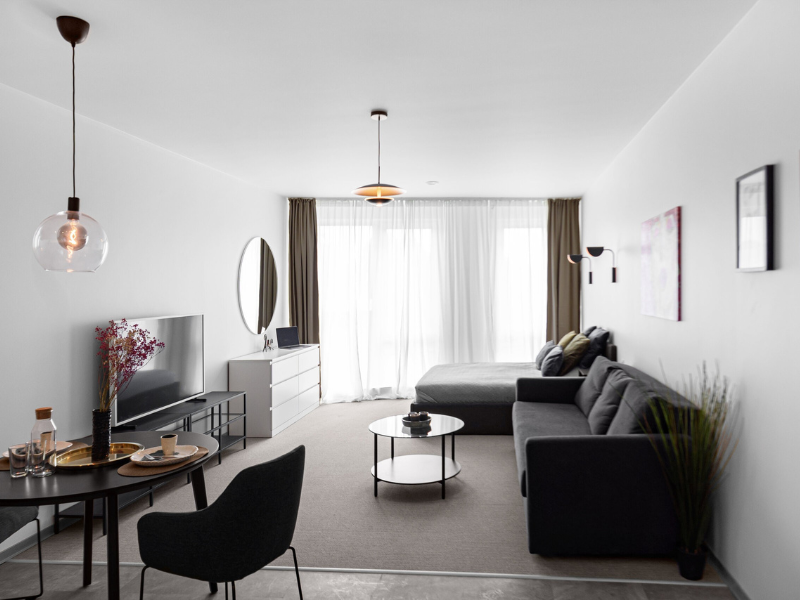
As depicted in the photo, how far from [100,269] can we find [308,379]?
127 inches

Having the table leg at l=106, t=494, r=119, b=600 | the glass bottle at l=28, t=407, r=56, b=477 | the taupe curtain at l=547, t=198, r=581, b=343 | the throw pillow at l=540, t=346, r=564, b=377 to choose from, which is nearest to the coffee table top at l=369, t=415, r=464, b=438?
the throw pillow at l=540, t=346, r=564, b=377

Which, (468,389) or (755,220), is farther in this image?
(468,389)

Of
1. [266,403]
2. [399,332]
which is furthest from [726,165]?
[399,332]

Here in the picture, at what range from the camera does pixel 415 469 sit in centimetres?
416

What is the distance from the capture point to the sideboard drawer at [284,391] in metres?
5.62

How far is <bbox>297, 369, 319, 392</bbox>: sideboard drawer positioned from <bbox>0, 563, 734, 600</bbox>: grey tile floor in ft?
11.8

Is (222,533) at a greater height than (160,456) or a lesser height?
lesser

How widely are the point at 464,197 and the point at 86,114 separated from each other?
4.66m

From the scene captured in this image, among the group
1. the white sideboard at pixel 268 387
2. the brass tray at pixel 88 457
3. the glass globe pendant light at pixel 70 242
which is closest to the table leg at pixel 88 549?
the brass tray at pixel 88 457

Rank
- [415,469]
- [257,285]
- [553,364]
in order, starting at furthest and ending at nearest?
[257,285]
[553,364]
[415,469]

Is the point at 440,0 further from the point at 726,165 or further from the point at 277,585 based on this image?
the point at 277,585

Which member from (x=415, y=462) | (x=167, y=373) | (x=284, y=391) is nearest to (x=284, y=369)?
(x=284, y=391)

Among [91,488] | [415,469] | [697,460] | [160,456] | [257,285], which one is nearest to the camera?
[91,488]

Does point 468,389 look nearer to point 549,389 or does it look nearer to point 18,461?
point 549,389
